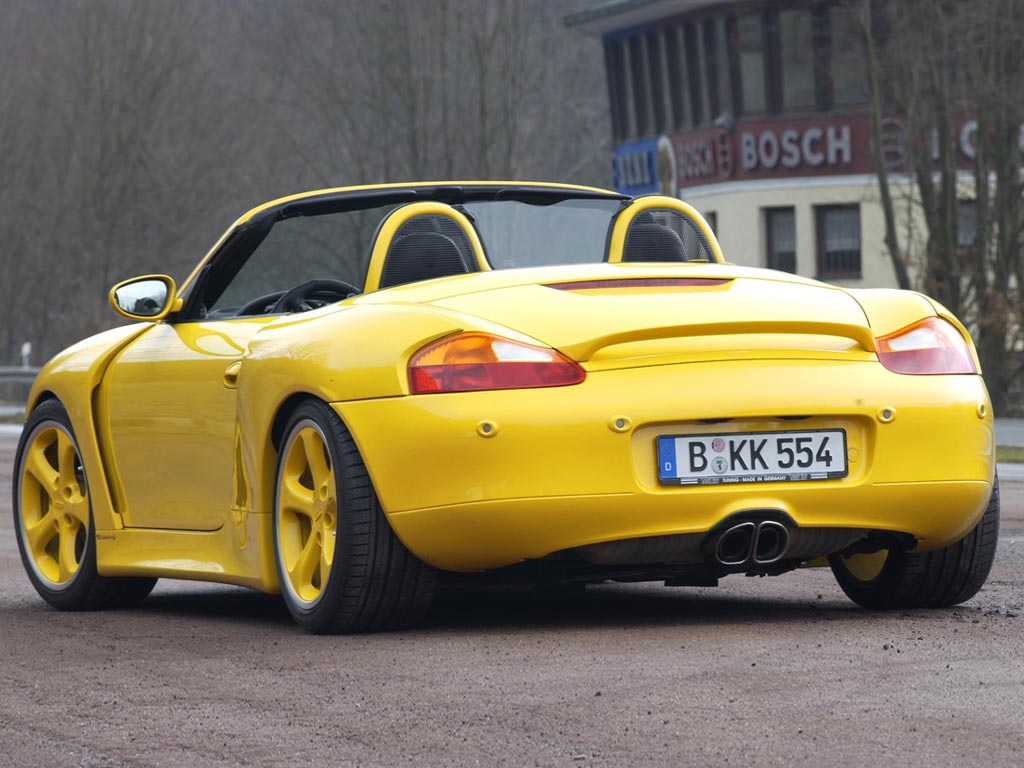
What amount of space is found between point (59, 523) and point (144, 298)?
91 centimetres

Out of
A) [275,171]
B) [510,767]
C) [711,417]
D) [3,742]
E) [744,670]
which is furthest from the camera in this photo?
[275,171]

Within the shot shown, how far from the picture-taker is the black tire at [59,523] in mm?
7266

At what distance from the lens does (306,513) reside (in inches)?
235

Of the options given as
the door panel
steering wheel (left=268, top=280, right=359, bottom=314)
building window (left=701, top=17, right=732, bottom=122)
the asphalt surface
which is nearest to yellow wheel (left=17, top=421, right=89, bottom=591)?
the door panel

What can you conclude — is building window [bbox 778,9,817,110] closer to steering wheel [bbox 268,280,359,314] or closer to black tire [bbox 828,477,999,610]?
steering wheel [bbox 268,280,359,314]

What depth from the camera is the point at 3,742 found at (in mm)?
4297

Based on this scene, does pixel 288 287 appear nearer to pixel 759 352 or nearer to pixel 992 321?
pixel 759 352

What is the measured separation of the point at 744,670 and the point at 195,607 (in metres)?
2.82

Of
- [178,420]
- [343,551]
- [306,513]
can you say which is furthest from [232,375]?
[343,551]

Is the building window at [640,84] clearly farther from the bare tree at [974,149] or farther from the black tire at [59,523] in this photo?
the black tire at [59,523]

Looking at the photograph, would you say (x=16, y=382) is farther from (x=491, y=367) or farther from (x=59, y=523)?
(x=491, y=367)

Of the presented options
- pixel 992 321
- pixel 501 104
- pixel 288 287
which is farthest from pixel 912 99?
pixel 288 287

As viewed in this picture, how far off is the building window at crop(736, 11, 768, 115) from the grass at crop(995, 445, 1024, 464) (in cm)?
2447

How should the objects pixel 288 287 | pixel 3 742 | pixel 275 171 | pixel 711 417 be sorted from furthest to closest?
pixel 275 171 < pixel 288 287 < pixel 711 417 < pixel 3 742
